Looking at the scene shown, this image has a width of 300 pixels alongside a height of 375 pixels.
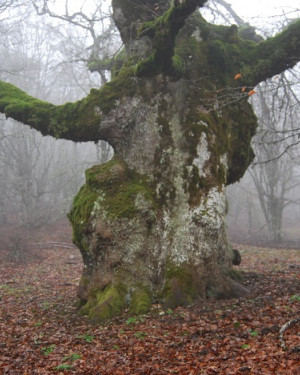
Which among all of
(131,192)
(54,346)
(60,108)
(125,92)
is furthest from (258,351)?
(60,108)

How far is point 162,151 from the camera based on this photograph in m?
8.00

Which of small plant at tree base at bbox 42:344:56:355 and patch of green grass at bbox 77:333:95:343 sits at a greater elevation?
patch of green grass at bbox 77:333:95:343

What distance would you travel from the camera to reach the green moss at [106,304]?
22.4ft

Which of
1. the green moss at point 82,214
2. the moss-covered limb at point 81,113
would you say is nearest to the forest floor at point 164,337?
the green moss at point 82,214

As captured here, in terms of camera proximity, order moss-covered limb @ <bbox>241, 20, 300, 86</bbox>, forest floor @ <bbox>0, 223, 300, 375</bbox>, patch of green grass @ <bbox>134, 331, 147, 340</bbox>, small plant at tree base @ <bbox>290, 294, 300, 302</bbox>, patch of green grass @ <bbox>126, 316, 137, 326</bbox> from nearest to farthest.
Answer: forest floor @ <bbox>0, 223, 300, 375</bbox>
patch of green grass @ <bbox>134, 331, 147, 340</bbox>
patch of green grass @ <bbox>126, 316, 137, 326</bbox>
small plant at tree base @ <bbox>290, 294, 300, 302</bbox>
moss-covered limb @ <bbox>241, 20, 300, 86</bbox>

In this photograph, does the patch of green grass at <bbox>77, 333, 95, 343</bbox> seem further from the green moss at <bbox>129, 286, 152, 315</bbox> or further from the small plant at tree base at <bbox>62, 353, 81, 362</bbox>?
the green moss at <bbox>129, 286, 152, 315</bbox>

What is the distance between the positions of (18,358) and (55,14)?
17160 millimetres

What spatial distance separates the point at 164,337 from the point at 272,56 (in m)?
6.39

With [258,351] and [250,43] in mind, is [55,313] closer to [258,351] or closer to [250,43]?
[258,351]

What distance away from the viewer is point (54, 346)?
19.1ft

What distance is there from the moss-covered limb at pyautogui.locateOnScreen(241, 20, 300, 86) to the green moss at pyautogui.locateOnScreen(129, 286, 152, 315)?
208 inches

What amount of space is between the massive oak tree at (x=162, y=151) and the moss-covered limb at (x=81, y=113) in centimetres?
2

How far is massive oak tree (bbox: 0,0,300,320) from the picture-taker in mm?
7297

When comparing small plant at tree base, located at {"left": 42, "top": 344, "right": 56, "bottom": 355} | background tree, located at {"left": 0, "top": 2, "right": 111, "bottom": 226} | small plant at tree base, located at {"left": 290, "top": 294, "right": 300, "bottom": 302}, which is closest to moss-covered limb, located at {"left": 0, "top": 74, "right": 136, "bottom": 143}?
small plant at tree base, located at {"left": 42, "top": 344, "right": 56, "bottom": 355}
